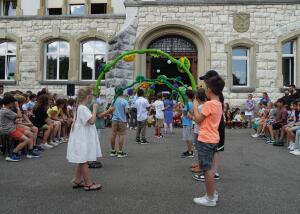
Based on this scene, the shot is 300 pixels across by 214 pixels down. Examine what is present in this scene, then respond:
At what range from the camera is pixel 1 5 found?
875 inches

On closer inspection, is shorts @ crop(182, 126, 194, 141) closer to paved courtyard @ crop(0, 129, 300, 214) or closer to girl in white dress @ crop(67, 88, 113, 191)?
paved courtyard @ crop(0, 129, 300, 214)

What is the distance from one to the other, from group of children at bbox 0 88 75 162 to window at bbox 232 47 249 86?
28.4ft

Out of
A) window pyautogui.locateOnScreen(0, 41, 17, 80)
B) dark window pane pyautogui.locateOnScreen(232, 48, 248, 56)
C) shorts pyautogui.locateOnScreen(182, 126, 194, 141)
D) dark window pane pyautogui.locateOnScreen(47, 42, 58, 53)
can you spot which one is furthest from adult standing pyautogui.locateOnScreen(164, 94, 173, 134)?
window pyautogui.locateOnScreen(0, 41, 17, 80)

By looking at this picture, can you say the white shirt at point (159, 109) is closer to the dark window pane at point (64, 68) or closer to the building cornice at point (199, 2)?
the building cornice at point (199, 2)

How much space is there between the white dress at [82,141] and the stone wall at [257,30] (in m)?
12.7

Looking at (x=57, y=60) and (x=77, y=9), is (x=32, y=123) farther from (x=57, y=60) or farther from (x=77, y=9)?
(x=77, y=9)

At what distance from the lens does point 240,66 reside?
18.2 metres

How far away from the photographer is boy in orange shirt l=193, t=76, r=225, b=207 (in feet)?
16.4

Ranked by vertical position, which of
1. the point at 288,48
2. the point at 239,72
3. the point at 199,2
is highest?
the point at 199,2

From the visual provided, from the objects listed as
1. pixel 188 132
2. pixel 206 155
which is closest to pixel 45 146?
pixel 188 132

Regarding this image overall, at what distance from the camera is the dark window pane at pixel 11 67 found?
20719 mm

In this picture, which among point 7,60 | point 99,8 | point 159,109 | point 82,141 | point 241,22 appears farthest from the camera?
point 99,8

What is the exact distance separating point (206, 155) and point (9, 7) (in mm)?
20746

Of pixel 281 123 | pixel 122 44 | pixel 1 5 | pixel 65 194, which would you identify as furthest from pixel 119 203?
pixel 1 5
